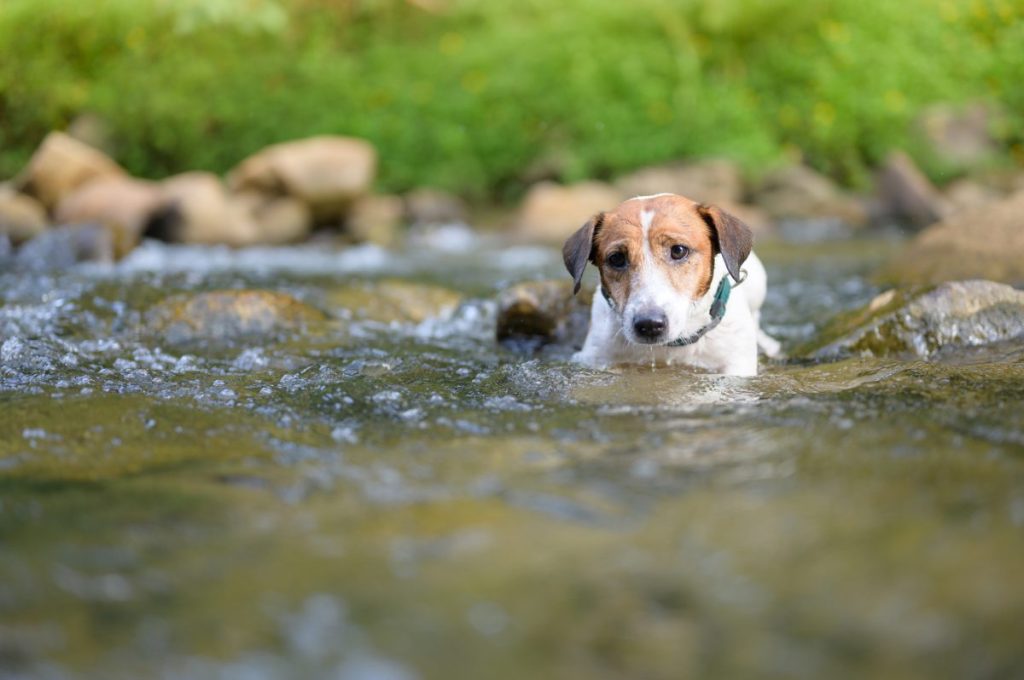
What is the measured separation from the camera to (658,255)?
5191mm

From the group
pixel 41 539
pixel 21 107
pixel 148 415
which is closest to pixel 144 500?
pixel 41 539

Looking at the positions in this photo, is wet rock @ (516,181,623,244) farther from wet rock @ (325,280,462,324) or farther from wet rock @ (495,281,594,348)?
wet rock @ (495,281,594,348)

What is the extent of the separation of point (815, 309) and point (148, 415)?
5124 millimetres

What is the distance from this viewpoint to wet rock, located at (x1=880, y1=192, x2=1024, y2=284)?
711 cm

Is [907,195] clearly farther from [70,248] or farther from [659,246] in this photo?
[70,248]

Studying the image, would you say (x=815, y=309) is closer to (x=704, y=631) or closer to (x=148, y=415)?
(x=148, y=415)

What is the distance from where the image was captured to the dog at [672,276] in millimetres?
5164

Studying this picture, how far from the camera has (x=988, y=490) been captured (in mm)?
2906

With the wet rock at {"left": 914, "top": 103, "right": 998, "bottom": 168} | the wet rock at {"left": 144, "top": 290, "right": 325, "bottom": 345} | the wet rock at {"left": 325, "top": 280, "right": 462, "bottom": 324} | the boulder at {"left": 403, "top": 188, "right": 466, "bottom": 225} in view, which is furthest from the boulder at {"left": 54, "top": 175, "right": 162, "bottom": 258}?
the wet rock at {"left": 914, "top": 103, "right": 998, "bottom": 168}

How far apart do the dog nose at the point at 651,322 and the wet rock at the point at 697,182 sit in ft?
31.8

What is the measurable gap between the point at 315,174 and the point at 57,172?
3.30 m

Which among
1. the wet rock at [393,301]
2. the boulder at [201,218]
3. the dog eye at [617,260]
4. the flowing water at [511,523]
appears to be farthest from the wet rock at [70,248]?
the dog eye at [617,260]

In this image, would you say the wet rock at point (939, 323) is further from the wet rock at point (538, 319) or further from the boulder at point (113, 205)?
the boulder at point (113, 205)

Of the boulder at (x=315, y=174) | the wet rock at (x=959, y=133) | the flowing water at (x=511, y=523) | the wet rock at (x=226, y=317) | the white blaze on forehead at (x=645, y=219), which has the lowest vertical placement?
the flowing water at (x=511, y=523)
